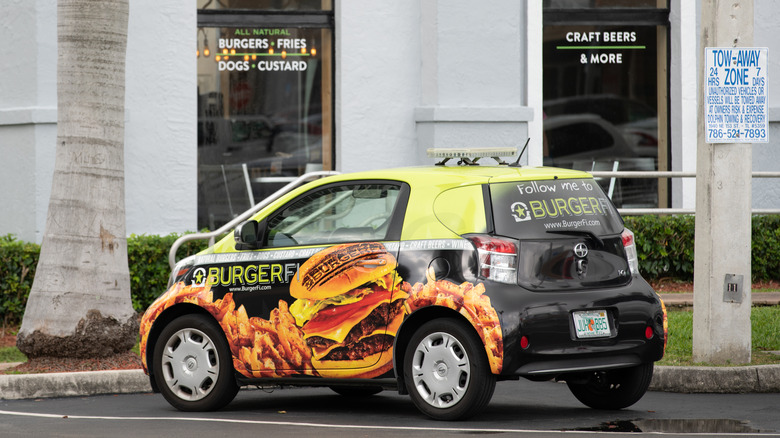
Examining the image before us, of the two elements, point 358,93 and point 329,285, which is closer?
point 329,285

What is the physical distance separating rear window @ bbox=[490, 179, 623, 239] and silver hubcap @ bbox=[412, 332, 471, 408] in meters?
0.79

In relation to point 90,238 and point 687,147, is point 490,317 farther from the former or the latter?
point 687,147

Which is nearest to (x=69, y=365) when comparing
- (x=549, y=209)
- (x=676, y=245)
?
(x=549, y=209)

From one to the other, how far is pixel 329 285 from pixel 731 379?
3.32m

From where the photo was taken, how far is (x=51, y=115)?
14242mm

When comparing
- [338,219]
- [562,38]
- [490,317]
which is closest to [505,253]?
[490,317]

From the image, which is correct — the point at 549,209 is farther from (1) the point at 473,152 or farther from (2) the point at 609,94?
(2) the point at 609,94

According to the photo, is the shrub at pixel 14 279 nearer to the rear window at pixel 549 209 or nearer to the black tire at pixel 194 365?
the black tire at pixel 194 365

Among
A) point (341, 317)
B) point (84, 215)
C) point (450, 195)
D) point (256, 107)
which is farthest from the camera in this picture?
point (256, 107)

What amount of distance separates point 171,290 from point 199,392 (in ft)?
2.57

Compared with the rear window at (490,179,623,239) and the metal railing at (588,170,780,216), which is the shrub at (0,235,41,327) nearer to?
the metal railing at (588,170,780,216)

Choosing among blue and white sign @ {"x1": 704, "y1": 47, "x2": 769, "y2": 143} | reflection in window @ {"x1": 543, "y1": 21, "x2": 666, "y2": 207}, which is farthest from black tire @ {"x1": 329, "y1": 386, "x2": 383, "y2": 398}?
reflection in window @ {"x1": 543, "y1": 21, "x2": 666, "y2": 207}

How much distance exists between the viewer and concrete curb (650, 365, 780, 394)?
9.30 metres

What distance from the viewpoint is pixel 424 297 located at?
25.1ft
